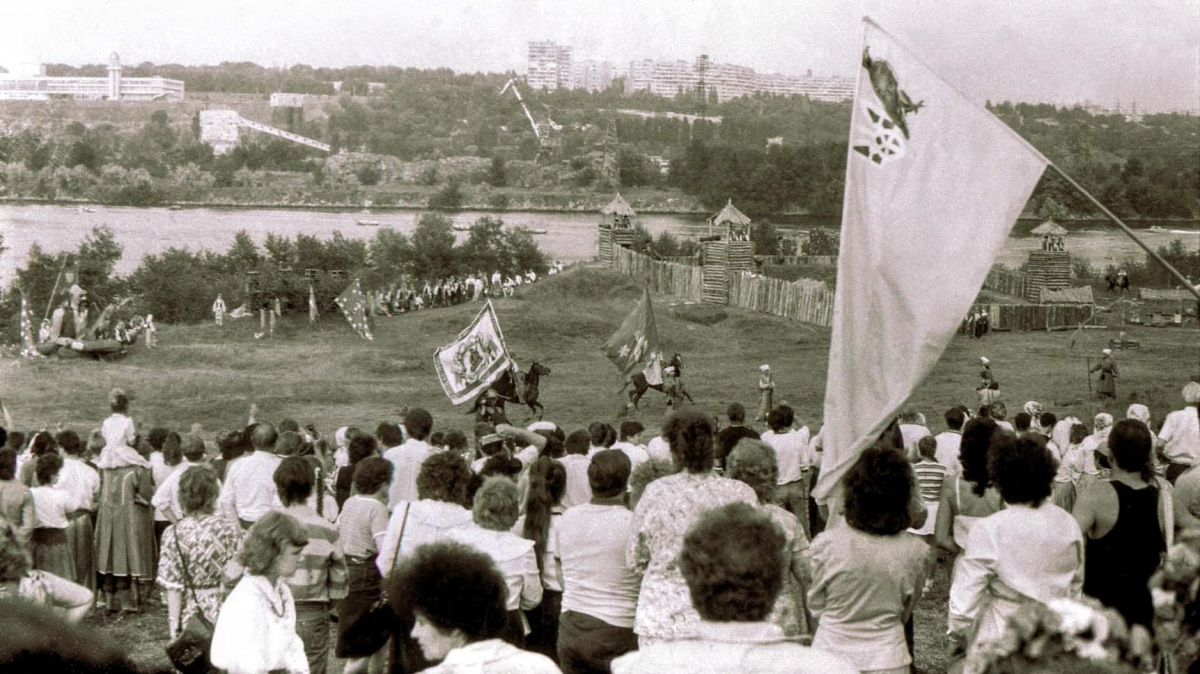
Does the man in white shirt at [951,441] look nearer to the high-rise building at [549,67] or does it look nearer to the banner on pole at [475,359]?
the banner on pole at [475,359]

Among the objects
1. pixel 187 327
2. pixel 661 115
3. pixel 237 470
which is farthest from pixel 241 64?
pixel 237 470

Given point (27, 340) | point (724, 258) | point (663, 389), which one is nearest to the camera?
point (663, 389)

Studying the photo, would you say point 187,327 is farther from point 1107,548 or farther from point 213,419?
point 1107,548

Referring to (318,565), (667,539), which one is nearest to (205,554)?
Answer: (318,565)

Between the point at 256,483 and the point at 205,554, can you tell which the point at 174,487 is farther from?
the point at 205,554

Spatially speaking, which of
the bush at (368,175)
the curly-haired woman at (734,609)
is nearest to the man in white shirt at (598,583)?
the curly-haired woman at (734,609)

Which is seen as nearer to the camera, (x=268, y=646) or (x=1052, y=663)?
(x=1052, y=663)

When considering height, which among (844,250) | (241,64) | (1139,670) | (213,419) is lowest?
(213,419)
